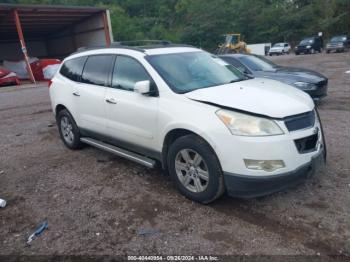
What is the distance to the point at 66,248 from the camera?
319cm

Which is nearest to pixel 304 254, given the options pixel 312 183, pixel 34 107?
pixel 312 183

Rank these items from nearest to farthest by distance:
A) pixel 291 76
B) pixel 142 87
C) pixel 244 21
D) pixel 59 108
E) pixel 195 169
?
pixel 195 169
pixel 142 87
pixel 59 108
pixel 291 76
pixel 244 21

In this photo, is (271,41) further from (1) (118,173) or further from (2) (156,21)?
(1) (118,173)

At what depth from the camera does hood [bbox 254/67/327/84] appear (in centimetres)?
803

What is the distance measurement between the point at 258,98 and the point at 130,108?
5.43 feet

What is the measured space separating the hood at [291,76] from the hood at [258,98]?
13.7 feet

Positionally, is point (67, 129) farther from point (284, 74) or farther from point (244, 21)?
point (244, 21)

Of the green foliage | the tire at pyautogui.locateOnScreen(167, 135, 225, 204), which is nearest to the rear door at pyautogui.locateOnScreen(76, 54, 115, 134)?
the tire at pyautogui.locateOnScreen(167, 135, 225, 204)

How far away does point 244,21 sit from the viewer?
185 feet

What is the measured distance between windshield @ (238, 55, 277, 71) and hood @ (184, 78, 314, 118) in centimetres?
487

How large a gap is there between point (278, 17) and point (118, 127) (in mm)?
55881

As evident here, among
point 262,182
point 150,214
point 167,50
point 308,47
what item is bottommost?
point 308,47

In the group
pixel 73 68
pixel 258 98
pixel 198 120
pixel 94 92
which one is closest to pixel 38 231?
pixel 198 120

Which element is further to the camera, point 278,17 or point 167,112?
point 278,17
